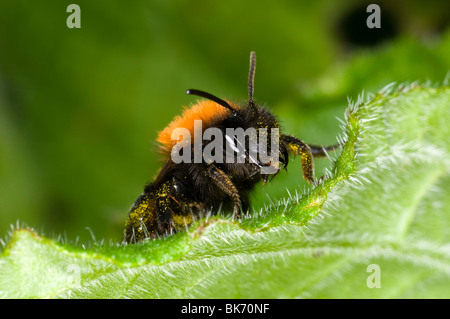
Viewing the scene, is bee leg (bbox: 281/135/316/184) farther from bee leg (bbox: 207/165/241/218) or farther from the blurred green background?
the blurred green background

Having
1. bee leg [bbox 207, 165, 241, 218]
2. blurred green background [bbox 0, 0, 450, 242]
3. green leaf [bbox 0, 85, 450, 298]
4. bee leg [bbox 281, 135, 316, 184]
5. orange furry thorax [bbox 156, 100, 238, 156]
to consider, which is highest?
blurred green background [bbox 0, 0, 450, 242]

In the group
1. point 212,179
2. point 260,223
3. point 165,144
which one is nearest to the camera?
point 260,223

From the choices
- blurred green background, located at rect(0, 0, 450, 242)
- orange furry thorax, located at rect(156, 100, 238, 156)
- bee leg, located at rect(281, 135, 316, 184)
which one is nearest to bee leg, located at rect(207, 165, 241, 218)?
orange furry thorax, located at rect(156, 100, 238, 156)

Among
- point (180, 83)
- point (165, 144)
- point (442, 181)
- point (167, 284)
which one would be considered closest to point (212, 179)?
point (165, 144)

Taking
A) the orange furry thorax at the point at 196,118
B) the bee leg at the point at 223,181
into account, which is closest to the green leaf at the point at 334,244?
the bee leg at the point at 223,181

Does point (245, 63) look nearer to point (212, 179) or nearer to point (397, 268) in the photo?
point (212, 179)

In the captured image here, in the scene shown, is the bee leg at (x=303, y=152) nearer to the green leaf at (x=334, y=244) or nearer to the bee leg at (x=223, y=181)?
the bee leg at (x=223, y=181)
